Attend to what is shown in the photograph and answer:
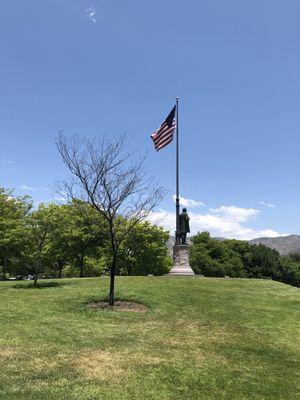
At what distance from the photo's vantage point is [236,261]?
67688 millimetres

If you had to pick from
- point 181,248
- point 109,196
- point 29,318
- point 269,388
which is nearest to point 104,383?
point 269,388

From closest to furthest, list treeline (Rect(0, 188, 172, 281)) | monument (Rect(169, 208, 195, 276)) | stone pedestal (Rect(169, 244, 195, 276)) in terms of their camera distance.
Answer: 1. treeline (Rect(0, 188, 172, 281))
2. monument (Rect(169, 208, 195, 276))
3. stone pedestal (Rect(169, 244, 195, 276))

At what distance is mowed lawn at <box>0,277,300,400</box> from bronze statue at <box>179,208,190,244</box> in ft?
28.2

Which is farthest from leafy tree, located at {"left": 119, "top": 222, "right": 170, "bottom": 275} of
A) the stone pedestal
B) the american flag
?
the american flag

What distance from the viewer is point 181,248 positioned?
26.8 meters

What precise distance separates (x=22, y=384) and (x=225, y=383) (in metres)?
3.78

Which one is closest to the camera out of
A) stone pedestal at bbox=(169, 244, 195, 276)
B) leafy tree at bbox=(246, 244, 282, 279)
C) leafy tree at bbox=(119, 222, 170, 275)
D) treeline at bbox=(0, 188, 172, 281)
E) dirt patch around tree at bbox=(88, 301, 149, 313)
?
dirt patch around tree at bbox=(88, 301, 149, 313)

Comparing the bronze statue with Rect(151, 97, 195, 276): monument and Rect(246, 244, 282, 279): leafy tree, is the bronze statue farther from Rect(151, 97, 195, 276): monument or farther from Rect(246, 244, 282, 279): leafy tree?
Rect(246, 244, 282, 279): leafy tree

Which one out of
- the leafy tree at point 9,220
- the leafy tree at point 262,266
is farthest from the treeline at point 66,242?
the leafy tree at point 262,266

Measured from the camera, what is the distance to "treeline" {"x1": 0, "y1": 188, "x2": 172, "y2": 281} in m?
22.7

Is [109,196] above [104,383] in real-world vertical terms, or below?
above

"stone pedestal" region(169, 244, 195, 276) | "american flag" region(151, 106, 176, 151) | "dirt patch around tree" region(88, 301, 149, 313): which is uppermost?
"american flag" region(151, 106, 176, 151)

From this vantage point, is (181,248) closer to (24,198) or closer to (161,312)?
(161,312)

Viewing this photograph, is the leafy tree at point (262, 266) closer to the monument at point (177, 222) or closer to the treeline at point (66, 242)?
the treeline at point (66, 242)
